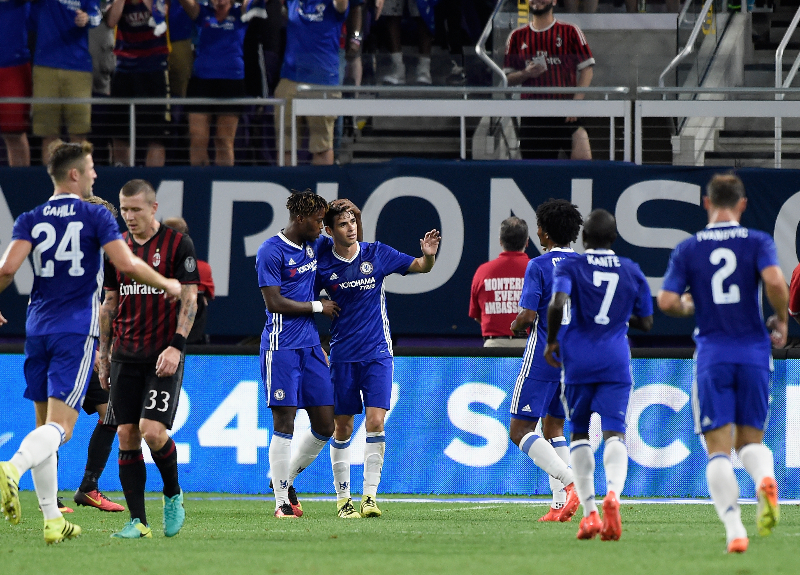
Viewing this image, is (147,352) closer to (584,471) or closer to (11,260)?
(11,260)

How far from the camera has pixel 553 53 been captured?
A: 13.3 m

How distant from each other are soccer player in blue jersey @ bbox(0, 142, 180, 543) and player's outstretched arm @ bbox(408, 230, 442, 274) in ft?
9.16

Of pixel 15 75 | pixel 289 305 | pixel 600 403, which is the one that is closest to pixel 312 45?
pixel 15 75

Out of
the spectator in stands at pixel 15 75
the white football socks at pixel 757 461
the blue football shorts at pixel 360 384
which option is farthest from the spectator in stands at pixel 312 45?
the white football socks at pixel 757 461

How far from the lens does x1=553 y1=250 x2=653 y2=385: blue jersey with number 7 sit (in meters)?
6.90

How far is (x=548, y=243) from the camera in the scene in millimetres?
8352

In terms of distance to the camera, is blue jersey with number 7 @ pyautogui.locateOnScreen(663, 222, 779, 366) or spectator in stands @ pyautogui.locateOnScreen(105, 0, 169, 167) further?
spectator in stands @ pyautogui.locateOnScreen(105, 0, 169, 167)

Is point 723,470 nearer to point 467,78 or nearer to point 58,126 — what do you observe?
point 467,78

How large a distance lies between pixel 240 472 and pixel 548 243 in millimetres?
4443

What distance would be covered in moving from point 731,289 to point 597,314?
0.97 meters

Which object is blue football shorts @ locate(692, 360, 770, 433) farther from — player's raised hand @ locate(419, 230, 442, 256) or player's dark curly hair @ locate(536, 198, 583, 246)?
player's raised hand @ locate(419, 230, 442, 256)

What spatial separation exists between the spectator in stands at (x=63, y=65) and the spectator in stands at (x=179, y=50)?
3.29 ft

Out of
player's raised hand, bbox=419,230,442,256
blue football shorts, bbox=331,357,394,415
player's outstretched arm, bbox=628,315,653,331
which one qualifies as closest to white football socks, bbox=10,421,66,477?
blue football shorts, bbox=331,357,394,415

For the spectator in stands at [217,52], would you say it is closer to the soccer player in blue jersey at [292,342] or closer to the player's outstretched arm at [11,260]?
the soccer player in blue jersey at [292,342]
